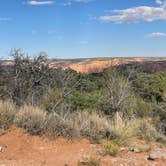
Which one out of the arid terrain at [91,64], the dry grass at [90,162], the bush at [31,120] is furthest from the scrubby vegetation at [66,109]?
the dry grass at [90,162]

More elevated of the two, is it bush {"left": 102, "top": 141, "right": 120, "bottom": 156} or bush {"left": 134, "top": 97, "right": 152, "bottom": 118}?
bush {"left": 102, "top": 141, "right": 120, "bottom": 156}

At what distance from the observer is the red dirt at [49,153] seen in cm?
729

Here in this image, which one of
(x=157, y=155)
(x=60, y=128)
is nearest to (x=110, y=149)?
(x=157, y=155)

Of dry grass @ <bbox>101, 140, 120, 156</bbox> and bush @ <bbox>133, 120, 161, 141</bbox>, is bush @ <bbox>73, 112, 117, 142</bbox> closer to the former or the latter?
dry grass @ <bbox>101, 140, 120, 156</bbox>

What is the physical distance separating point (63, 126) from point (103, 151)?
4.60 feet

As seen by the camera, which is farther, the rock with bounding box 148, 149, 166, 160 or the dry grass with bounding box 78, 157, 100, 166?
the rock with bounding box 148, 149, 166, 160

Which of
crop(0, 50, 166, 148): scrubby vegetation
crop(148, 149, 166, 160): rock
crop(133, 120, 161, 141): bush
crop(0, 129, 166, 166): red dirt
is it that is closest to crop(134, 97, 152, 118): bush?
crop(0, 50, 166, 148): scrubby vegetation

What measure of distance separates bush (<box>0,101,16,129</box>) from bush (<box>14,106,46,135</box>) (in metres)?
0.15

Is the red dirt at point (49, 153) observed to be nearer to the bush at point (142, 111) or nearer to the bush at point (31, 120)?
the bush at point (31, 120)

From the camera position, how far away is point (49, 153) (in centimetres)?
789

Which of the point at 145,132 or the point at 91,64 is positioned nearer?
the point at 145,132

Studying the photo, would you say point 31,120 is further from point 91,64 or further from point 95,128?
point 91,64

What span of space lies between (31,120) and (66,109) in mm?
2421

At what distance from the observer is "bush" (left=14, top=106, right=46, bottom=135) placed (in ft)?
28.6
